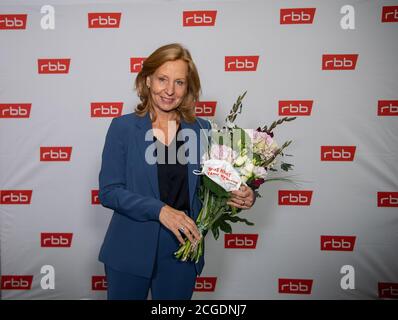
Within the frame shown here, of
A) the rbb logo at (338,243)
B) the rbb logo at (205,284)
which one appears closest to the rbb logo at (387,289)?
the rbb logo at (338,243)

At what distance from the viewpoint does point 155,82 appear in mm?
1555

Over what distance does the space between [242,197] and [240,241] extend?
138 cm

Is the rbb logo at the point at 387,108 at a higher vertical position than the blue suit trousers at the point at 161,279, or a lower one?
higher

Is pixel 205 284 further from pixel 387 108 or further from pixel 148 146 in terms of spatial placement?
pixel 387 108

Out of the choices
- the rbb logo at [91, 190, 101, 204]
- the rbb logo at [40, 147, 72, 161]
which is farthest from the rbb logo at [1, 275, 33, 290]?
the rbb logo at [40, 147, 72, 161]

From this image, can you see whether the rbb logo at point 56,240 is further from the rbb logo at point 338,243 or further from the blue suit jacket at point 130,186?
the rbb logo at point 338,243

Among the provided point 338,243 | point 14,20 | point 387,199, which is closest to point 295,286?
point 338,243

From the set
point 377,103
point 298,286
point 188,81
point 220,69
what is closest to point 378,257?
point 298,286

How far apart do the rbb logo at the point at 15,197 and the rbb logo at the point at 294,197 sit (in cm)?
183

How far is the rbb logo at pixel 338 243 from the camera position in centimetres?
271

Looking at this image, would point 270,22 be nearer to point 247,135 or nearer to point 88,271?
point 247,135

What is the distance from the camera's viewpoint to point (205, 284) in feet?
9.11
